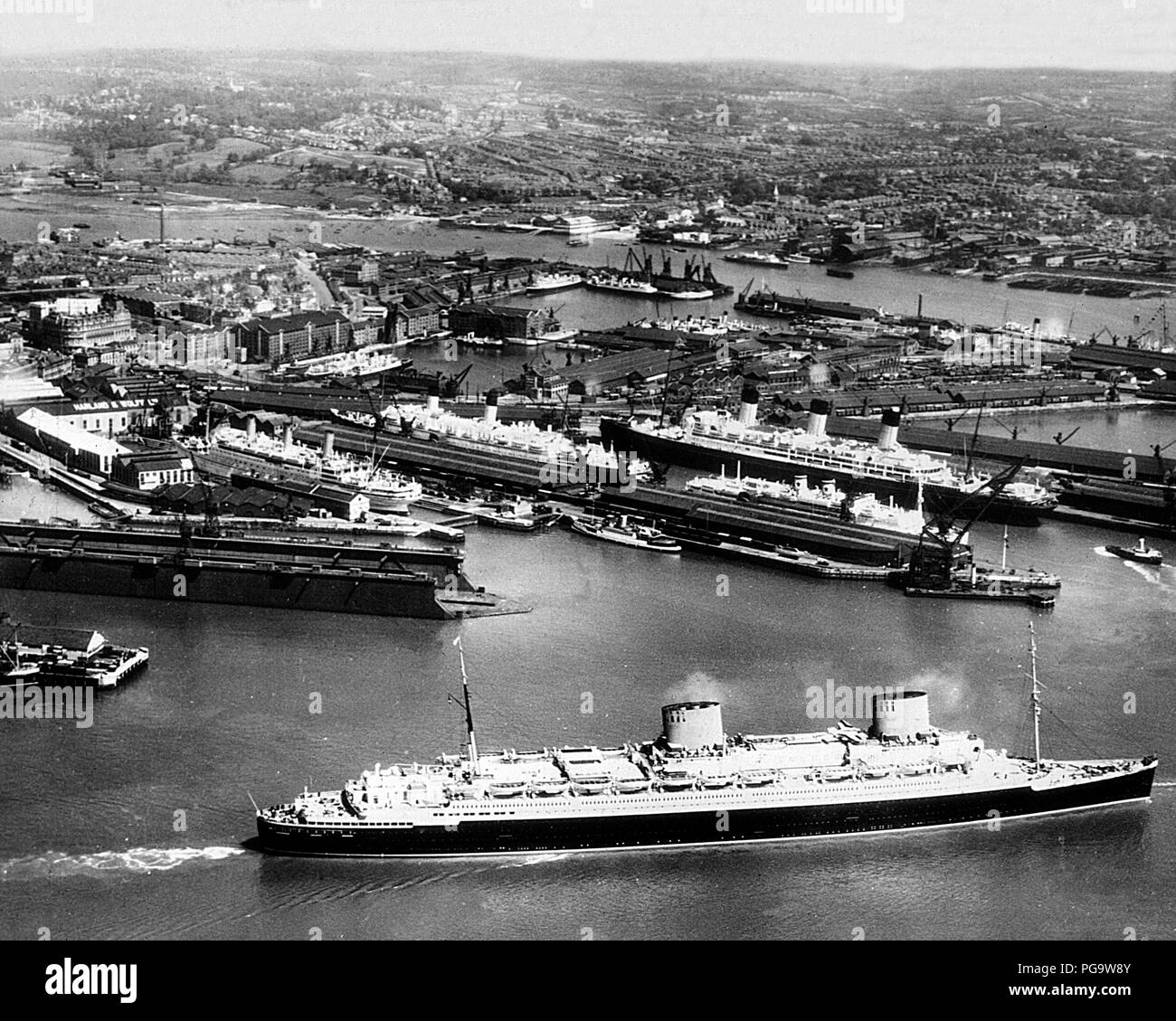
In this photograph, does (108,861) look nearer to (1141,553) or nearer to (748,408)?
(1141,553)

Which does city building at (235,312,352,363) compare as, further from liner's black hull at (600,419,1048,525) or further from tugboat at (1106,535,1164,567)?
tugboat at (1106,535,1164,567)

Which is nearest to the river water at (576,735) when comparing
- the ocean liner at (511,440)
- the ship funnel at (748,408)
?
the ocean liner at (511,440)

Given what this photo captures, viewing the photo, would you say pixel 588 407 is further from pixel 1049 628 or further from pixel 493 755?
pixel 493 755

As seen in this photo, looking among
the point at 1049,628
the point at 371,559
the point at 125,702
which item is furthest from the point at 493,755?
the point at 1049,628

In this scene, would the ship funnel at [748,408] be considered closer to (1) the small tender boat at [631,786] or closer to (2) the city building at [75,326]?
(2) the city building at [75,326]

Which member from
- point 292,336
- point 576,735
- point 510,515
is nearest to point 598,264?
point 292,336

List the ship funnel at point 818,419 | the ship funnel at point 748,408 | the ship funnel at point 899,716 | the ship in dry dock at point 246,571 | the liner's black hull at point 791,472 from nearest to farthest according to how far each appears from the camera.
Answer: the ship funnel at point 899,716
the ship in dry dock at point 246,571
the liner's black hull at point 791,472
the ship funnel at point 818,419
the ship funnel at point 748,408
